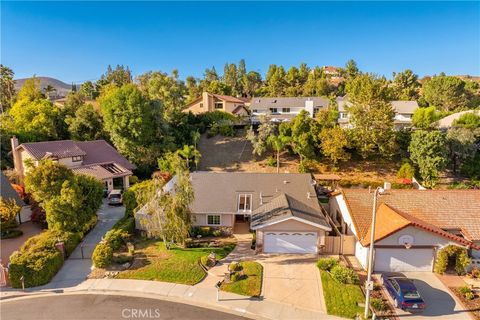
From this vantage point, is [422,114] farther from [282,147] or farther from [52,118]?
[52,118]

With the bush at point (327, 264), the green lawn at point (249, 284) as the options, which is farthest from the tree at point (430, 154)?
the green lawn at point (249, 284)

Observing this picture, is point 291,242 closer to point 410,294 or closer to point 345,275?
point 345,275

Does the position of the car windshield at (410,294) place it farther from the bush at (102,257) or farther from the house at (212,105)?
the house at (212,105)

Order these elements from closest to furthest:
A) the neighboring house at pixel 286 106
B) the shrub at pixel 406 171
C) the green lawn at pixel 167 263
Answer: the green lawn at pixel 167 263 → the shrub at pixel 406 171 → the neighboring house at pixel 286 106

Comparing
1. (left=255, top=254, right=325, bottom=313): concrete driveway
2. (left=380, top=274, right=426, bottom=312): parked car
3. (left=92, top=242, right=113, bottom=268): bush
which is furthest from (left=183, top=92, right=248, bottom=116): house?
(left=380, top=274, right=426, bottom=312): parked car

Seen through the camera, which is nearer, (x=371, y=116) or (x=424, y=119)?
(x=371, y=116)

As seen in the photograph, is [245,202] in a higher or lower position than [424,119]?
lower

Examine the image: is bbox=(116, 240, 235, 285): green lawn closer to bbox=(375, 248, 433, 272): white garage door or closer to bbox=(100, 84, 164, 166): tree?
bbox=(375, 248, 433, 272): white garage door

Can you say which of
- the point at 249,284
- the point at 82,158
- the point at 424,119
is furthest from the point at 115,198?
the point at 424,119
